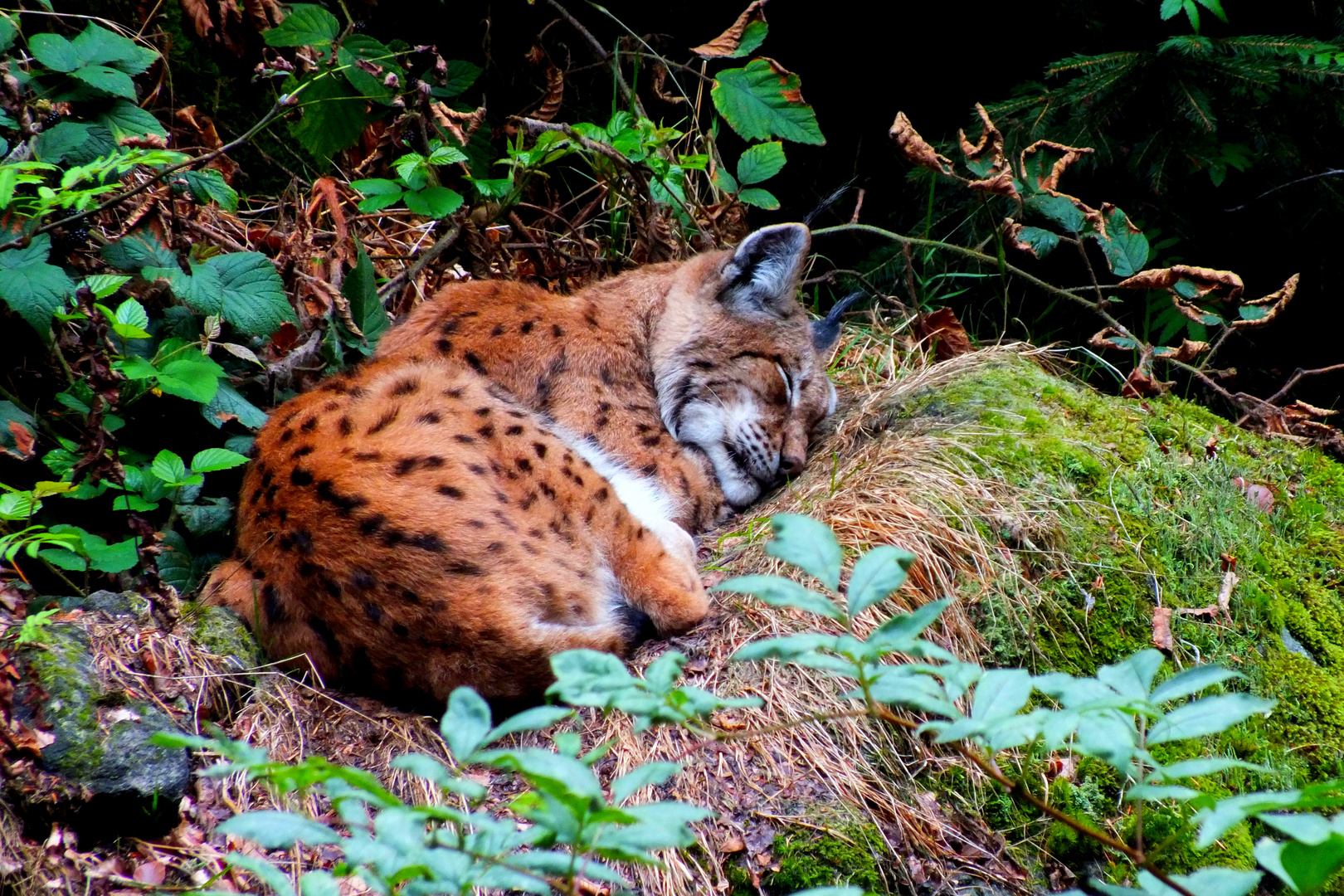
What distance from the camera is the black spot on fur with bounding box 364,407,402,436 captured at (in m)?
3.07

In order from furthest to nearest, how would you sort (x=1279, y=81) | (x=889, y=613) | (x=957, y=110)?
(x=957, y=110), (x=1279, y=81), (x=889, y=613)

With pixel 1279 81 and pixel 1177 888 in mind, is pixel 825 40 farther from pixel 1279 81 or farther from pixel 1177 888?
pixel 1177 888

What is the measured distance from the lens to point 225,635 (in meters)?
2.90

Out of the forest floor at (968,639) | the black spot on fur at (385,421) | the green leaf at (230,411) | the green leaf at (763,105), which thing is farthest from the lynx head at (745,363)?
the green leaf at (230,411)

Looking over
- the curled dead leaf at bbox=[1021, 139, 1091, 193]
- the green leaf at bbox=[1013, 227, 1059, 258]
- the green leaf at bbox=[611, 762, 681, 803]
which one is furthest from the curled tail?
the curled dead leaf at bbox=[1021, 139, 1091, 193]

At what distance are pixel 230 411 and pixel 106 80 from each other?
1.08m

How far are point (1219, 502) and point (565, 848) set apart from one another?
2627 mm

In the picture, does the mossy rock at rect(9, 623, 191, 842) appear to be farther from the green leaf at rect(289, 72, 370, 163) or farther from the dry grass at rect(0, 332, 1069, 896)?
the green leaf at rect(289, 72, 370, 163)

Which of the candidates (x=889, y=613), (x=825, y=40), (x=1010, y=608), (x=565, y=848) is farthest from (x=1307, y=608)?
(x=825, y=40)

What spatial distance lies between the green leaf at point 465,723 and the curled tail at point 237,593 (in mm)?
1824

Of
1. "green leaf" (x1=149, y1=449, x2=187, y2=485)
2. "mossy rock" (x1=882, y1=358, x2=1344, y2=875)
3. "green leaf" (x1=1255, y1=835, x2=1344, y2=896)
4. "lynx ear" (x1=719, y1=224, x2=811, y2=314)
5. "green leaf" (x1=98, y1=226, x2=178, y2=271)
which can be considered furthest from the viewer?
"lynx ear" (x1=719, y1=224, x2=811, y2=314)

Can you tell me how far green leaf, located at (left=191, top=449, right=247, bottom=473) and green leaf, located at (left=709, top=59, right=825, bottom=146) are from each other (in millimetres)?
2499

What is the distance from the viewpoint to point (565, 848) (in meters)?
2.53

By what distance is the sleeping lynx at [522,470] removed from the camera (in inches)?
109
